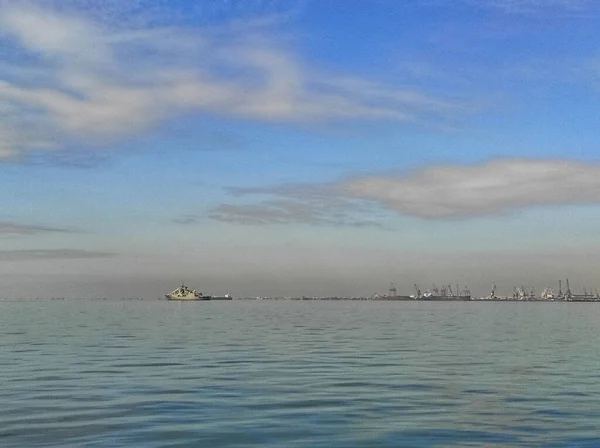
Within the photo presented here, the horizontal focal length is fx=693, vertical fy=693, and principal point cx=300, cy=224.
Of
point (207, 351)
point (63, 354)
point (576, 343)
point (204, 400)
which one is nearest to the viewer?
point (204, 400)

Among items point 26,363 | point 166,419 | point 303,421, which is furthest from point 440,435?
point 26,363

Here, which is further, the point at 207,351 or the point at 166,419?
the point at 207,351

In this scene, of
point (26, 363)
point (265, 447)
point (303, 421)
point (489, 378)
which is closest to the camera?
point (265, 447)

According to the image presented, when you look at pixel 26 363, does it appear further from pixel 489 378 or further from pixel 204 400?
pixel 489 378

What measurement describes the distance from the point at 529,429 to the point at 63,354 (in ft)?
121

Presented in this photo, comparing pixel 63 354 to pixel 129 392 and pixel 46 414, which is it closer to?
pixel 129 392

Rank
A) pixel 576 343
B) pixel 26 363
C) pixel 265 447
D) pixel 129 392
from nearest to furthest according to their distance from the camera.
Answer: pixel 265 447 < pixel 129 392 < pixel 26 363 < pixel 576 343

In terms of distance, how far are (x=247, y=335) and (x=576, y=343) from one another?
109 feet

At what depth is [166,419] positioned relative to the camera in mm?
25406

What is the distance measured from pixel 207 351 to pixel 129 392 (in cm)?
2226

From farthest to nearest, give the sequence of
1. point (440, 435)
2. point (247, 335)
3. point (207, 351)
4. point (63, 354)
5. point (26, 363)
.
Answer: point (247, 335) < point (207, 351) < point (63, 354) < point (26, 363) < point (440, 435)

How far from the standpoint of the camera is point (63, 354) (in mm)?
50781

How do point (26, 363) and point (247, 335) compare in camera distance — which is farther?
point (247, 335)

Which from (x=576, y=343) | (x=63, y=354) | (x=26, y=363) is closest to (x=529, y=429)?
(x=26, y=363)
